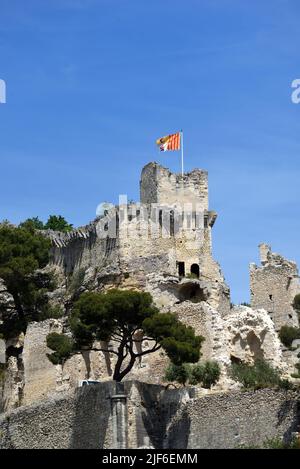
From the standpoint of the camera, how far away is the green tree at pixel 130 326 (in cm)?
4862

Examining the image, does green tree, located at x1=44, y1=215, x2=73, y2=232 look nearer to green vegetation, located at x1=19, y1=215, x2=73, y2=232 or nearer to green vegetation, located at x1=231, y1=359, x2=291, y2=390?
green vegetation, located at x1=19, y1=215, x2=73, y2=232

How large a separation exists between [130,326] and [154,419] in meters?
3.66

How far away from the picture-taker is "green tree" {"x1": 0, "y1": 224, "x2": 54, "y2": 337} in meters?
63.5

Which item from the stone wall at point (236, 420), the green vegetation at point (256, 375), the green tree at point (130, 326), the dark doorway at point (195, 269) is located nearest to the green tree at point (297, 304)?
the dark doorway at point (195, 269)

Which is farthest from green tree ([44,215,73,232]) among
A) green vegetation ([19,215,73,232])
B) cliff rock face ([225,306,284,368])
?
cliff rock face ([225,306,284,368])

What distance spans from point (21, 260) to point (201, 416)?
19.5 m

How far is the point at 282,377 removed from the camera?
52.3m

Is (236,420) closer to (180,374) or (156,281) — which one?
(180,374)

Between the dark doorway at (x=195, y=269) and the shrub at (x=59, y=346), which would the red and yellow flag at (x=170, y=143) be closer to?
the dark doorway at (x=195, y=269)

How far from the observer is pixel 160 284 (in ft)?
200

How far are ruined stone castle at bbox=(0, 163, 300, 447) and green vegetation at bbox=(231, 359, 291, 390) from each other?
40cm

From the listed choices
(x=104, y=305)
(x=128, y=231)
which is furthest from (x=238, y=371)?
(x=128, y=231)
